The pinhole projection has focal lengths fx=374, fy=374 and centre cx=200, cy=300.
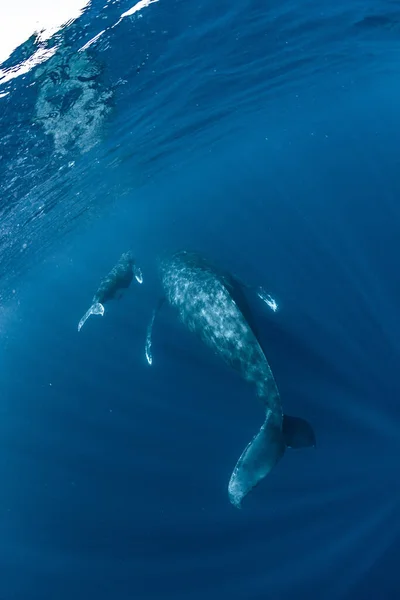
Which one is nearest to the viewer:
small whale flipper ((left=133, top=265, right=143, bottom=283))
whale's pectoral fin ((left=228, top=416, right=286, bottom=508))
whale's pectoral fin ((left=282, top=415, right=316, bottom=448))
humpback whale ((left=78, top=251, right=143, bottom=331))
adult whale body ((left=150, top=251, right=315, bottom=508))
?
whale's pectoral fin ((left=228, top=416, right=286, bottom=508))

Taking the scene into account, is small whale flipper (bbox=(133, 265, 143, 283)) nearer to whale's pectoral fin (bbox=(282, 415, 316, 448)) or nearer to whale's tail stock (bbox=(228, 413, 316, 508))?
whale's tail stock (bbox=(228, 413, 316, 508))

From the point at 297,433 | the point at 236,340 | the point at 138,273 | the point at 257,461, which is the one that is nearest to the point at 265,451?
the point at 257,461

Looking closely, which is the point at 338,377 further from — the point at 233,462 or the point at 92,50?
the point at 92,50

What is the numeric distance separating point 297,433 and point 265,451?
2.71ft

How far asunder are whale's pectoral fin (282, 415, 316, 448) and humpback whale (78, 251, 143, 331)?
417 inches

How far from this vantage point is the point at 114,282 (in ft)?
58.2

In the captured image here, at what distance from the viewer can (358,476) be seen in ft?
28.5

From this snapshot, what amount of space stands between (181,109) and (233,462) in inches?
815

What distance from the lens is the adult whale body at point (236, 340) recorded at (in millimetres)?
7617

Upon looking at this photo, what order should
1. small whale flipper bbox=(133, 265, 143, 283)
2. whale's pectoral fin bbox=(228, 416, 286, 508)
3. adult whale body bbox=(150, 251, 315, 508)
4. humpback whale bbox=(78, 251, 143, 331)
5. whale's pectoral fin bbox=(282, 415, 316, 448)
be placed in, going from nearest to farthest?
whale's pectoral fin bbox=(228, 416, 286, 508) < adult whale body bbox=(150, 251, 315, 508) < whale's pectoral fin bbox=(282, 415, 316, 448) < humpback whale bbox=(78, 251, 143, 331) < small whale flipper bbox=(133, 265, 143, 283)

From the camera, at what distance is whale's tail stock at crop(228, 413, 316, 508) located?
24.0ft

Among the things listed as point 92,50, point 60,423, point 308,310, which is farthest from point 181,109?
point 60,423

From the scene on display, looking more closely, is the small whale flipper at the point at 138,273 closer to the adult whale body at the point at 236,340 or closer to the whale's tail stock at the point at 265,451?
the adult whale body at the point at 236,340

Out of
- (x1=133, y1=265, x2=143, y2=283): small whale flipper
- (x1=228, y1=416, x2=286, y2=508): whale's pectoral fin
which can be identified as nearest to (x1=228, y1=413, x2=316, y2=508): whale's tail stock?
(x1=228, y1=416, x2=286, y2=508): whale's pectoral fin
